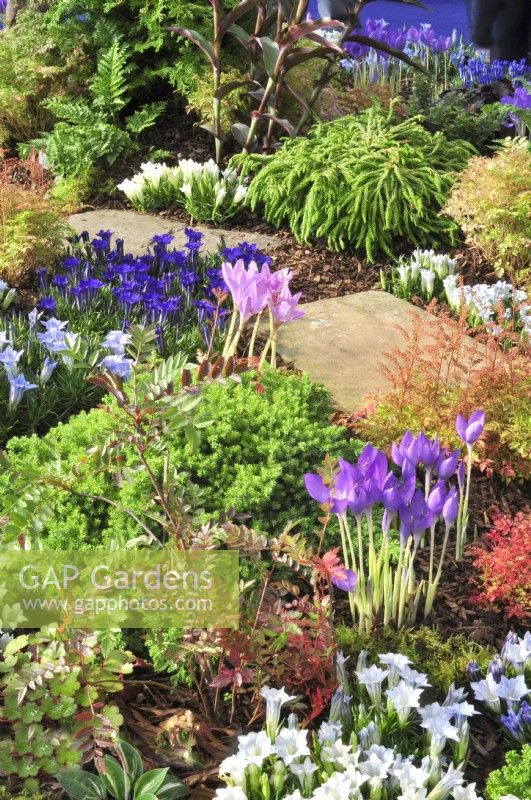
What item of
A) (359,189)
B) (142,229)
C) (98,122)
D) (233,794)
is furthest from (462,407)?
(98,122)

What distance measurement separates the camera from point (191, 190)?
695cm

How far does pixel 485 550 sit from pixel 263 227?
396 cm

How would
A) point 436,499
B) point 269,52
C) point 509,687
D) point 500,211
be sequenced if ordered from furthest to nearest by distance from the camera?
point 269,52 < point 500,211 < point 436,499 < point 509,687

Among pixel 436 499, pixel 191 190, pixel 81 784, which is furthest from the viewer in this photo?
pixel 191 190

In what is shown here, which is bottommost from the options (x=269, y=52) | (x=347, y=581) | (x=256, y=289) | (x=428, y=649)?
(x=428, y=649)

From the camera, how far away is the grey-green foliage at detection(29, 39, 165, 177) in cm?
780

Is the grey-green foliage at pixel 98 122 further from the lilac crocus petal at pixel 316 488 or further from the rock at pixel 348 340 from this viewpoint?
the lilac crocus petal at pixel 316 488

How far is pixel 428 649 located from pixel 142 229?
15.0ft

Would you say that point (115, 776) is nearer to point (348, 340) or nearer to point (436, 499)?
point (436, 499)

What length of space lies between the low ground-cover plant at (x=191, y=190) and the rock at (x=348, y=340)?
1597 millimetres

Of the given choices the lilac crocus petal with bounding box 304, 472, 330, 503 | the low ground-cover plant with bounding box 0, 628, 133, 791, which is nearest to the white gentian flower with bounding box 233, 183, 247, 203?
the lilac crocus petal with bounding box 304, 472, 330, 503

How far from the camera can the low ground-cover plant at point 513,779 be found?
2439mm

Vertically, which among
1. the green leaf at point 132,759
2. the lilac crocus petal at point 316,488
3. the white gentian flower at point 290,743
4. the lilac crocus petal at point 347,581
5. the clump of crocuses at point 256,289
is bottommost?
the green leaf at point 132,759

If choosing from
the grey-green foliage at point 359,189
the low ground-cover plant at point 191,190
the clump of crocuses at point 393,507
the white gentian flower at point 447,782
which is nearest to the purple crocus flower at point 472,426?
Result: the clump of crocuses at point 393,507
